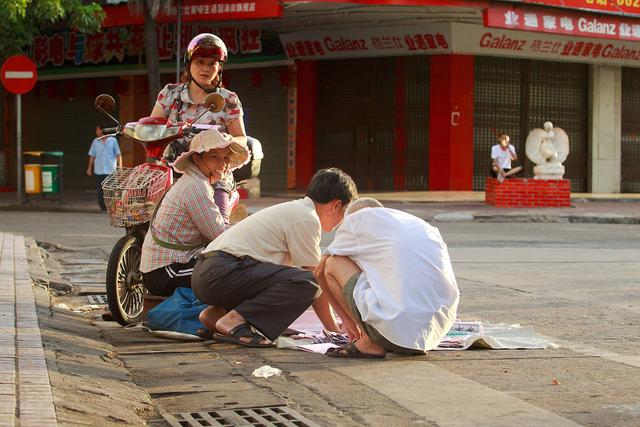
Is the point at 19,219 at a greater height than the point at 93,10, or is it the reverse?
the point at 93,10

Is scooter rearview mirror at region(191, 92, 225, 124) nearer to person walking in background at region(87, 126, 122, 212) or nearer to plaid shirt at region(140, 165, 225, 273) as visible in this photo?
plaid shirt at region(140, 165, 225, 273)

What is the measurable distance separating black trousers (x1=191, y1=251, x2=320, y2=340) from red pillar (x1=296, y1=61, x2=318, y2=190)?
74.5ft

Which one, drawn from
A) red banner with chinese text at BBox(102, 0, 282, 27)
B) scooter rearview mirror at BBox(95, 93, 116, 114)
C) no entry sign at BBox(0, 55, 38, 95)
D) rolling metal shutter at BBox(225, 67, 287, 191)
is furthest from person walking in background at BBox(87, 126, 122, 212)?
scooter rearview mirror at BBox(95, 93, 116, 114)

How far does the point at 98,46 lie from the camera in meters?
32.2

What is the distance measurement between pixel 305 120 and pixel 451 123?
3980 millimetres

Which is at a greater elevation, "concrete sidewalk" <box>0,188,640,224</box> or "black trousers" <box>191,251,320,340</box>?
"black trousers" <box>191,251,320,340</box>

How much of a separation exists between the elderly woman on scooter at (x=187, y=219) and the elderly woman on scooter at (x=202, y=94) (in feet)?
1.44

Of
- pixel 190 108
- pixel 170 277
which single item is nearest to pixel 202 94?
pixel 190 108

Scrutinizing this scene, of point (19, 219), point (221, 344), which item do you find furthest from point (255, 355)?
point (19, 219)

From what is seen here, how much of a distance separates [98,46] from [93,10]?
6.83 m

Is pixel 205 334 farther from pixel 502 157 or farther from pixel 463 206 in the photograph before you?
pixel 502 157

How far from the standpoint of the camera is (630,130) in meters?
30.7

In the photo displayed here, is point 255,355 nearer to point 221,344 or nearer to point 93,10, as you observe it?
point 221,344

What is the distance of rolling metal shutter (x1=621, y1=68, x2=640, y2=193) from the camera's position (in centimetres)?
3064
